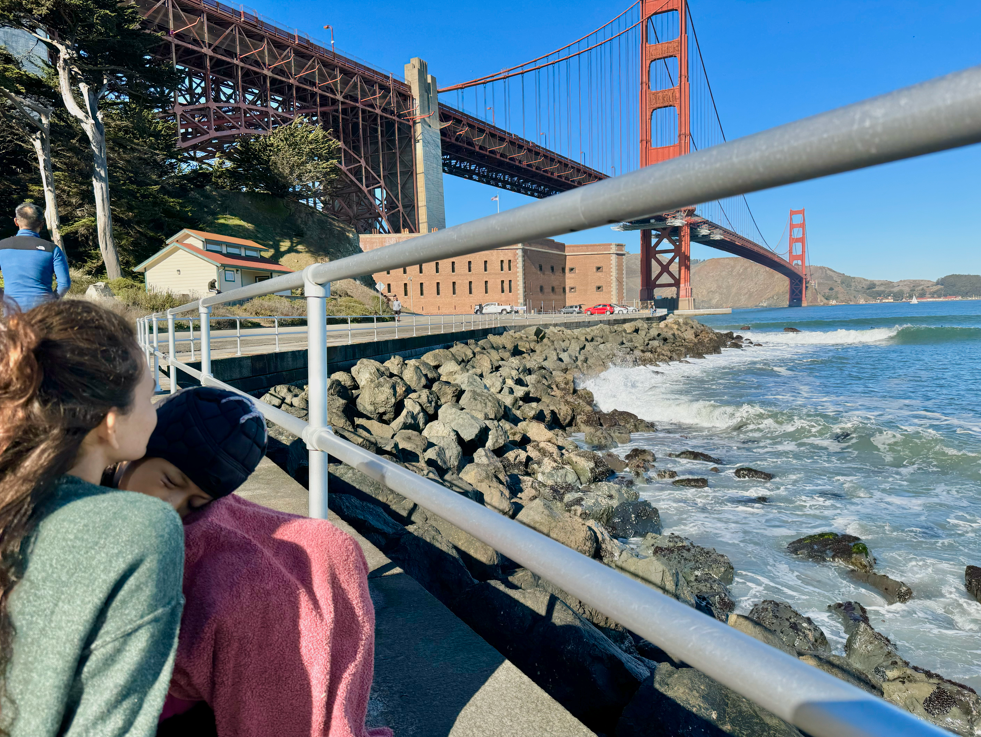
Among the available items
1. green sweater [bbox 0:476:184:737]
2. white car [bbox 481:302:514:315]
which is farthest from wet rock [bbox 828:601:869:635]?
white car [bbox 481:302:514:315]

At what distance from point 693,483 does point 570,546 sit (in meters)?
3.92

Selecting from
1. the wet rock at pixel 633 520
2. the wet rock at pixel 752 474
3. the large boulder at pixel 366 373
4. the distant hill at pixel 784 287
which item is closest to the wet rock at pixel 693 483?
the wet rock at pixel 752 474

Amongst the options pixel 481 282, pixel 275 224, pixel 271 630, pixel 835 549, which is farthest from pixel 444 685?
pixel 481 282

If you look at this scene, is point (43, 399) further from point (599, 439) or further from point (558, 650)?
point (599, 439)

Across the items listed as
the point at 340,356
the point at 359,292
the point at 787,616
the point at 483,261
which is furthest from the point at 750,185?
the point at 483,261

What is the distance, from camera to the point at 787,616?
156 inches

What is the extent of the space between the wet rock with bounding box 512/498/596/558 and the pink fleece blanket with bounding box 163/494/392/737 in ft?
10.0

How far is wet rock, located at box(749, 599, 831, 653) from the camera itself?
3.76 meters

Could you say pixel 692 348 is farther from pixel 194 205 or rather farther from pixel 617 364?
pixel 194 205

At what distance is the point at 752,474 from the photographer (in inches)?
300

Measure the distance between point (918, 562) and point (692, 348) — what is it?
20.7m

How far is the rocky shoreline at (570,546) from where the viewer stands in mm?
1906

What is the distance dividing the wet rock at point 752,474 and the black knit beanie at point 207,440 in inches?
296

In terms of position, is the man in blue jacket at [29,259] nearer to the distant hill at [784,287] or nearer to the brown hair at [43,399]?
the brown hair at [43,399]
